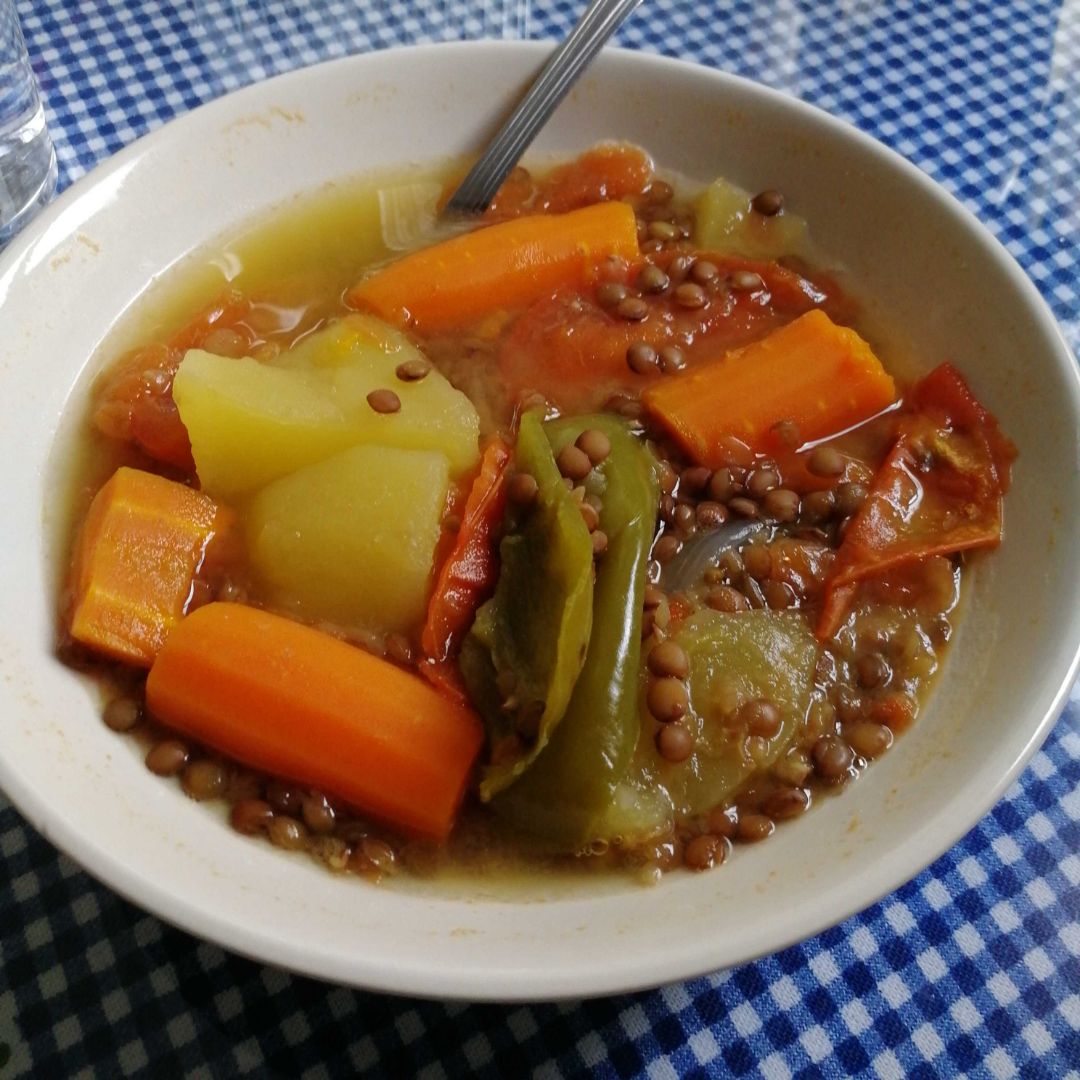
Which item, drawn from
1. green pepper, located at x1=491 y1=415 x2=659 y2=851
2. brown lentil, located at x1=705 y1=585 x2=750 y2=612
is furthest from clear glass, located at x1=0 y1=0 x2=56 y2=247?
brown lentil, located at x1=705 y1=585 x2=750 y2=612

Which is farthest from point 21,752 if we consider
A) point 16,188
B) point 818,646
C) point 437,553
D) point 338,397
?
point 16,188

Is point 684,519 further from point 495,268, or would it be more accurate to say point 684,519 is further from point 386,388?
point 495,268

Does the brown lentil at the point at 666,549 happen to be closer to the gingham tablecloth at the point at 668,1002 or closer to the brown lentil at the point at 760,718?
the brown lentil at the point at 760,718

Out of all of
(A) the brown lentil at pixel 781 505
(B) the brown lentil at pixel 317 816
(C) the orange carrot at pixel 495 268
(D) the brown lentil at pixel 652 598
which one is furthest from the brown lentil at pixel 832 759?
(C) the orange carrot at pixel 495 268

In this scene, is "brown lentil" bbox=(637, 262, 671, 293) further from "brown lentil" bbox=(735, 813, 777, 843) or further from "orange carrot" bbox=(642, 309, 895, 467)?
"brown lentil" bbox=(735, 813, 777, 843)

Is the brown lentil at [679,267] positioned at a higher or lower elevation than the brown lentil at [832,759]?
higher

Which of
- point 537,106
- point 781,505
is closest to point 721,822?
point 781,505
